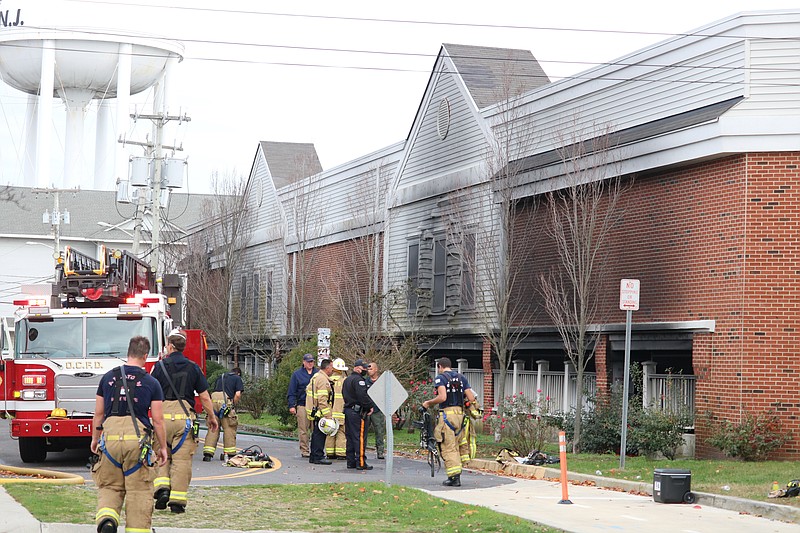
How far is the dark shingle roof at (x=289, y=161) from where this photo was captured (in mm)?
48375

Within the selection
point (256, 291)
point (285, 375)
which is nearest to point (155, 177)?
point (256, 291)

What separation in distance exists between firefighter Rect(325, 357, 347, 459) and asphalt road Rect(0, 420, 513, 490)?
233 millimetres

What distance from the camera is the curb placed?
1381 cm

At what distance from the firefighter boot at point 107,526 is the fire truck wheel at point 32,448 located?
32.6 feet

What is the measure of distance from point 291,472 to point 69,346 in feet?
14.1

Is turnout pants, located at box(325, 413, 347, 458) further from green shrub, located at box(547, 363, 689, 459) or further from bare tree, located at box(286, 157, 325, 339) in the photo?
bare tree, located at box(286, 157, 325, 339)

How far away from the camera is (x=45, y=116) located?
73.1 m

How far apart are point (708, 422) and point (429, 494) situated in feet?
23.0

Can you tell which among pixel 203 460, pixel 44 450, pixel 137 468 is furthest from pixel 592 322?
pixel 137 468

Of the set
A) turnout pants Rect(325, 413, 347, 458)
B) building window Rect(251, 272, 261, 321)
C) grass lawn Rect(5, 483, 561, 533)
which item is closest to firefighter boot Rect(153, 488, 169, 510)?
grass lawn Rect(5, 483, 561, 533)

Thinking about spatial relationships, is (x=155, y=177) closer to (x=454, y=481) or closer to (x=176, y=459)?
(x=454, y=481)

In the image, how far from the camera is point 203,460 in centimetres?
2106

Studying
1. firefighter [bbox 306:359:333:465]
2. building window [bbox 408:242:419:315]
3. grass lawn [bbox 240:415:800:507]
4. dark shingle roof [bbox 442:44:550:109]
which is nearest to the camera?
grass lawn [bbox 240:415:800:507]

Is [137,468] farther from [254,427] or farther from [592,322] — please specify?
[254,427]
